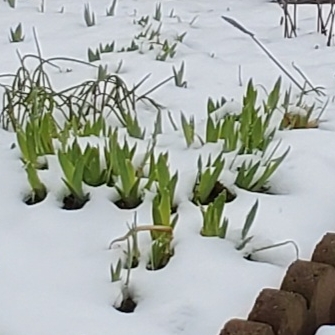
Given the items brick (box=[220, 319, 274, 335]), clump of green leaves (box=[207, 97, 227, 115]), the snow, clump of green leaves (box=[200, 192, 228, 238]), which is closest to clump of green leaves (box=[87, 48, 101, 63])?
the snow

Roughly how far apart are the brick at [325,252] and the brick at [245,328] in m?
0.26

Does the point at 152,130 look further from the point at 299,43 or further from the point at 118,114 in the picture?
the point at 299,43

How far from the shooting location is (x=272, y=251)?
169cm

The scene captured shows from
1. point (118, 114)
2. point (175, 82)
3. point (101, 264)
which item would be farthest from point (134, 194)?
point (175, 82)

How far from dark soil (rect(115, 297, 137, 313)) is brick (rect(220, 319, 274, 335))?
0.81ft

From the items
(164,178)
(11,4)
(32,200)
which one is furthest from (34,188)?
(11,4)

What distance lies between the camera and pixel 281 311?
1.38m

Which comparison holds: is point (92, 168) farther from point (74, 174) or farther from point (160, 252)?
point (160, 252)

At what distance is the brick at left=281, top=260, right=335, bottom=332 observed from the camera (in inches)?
57.1

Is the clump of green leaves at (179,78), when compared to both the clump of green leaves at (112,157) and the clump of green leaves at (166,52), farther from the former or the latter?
the clump of green leaves at (112,157)

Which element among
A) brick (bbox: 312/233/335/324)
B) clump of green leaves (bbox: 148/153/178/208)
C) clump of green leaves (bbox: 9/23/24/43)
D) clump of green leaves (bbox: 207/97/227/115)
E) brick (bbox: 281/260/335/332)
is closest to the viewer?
brick (bbox: 281/260/335/332)

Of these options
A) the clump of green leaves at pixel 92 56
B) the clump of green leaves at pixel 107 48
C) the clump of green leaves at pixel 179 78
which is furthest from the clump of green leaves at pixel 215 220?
the clump of green leaves at pixel 107 48

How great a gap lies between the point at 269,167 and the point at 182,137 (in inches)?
15.0

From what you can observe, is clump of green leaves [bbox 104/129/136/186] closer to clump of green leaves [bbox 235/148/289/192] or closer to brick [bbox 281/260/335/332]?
clump of green leaves [bbox 235/148/289/192]
